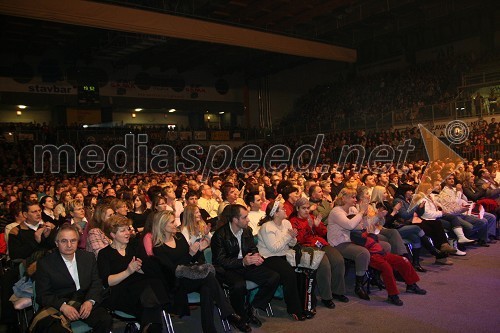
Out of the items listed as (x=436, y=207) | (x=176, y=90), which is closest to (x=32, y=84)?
(x=176, y=90)

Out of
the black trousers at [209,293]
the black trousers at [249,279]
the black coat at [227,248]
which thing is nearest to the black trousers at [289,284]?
the black trousers at [249,279]

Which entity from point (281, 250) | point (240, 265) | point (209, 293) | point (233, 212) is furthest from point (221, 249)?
point (281, 250)

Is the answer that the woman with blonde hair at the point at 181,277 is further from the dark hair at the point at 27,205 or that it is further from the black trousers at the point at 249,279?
the dark hair at the point at 27,205

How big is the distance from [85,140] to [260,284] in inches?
749

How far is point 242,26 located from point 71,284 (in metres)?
17.0

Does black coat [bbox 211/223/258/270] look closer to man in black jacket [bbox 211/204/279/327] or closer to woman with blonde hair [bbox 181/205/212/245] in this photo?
man in black jacket [bbox 211/204/279/327]

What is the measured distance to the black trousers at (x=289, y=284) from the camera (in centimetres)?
496

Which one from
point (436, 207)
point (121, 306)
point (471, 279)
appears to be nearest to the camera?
point (121, 306)

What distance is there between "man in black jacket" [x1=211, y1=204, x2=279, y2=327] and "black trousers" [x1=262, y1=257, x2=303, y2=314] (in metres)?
0.13

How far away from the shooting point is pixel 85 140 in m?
21.8

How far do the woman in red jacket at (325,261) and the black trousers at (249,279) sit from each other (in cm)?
71

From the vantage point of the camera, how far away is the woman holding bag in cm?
497

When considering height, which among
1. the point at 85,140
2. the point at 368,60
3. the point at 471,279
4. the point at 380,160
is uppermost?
the point at 368,60

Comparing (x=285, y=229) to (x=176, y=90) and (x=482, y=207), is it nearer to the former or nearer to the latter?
(x=482, y=207)
